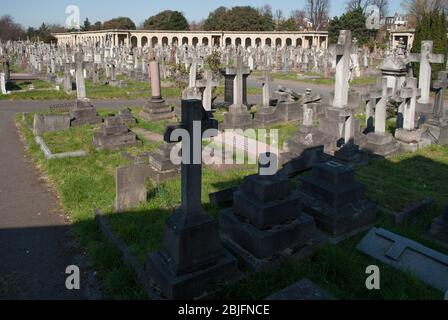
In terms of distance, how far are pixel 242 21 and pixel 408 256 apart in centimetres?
7545

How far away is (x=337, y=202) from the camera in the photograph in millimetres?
5812

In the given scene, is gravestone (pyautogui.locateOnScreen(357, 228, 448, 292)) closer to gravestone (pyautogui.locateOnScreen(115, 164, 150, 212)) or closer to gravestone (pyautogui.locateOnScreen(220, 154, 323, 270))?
gravestone (pyautogui.locateOnScreen(220, 154, 323, 270))

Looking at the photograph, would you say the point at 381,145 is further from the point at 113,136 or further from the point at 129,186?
the point at 113,136

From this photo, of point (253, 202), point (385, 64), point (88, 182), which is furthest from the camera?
point (385, 64)

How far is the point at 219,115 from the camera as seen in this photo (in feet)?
50.4

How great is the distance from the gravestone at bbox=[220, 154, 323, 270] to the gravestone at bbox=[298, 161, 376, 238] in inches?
16.7

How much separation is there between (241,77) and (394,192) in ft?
26.0

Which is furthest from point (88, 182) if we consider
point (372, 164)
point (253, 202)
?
point (372, 164)

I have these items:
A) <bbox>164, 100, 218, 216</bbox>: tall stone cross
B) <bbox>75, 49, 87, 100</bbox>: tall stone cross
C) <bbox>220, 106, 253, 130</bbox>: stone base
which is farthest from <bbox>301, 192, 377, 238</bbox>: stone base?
<bbox>75, 49, 87, 100</bbox>: tall stone cross

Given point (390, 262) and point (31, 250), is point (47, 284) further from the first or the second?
point (390, 262)

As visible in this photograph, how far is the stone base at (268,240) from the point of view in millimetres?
4902

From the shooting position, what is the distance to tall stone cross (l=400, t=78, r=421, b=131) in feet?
34.1

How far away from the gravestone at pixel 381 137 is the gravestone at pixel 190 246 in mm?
6671

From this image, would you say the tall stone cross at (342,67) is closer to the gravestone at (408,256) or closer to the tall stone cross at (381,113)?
the tall stone cross at (381,113)
